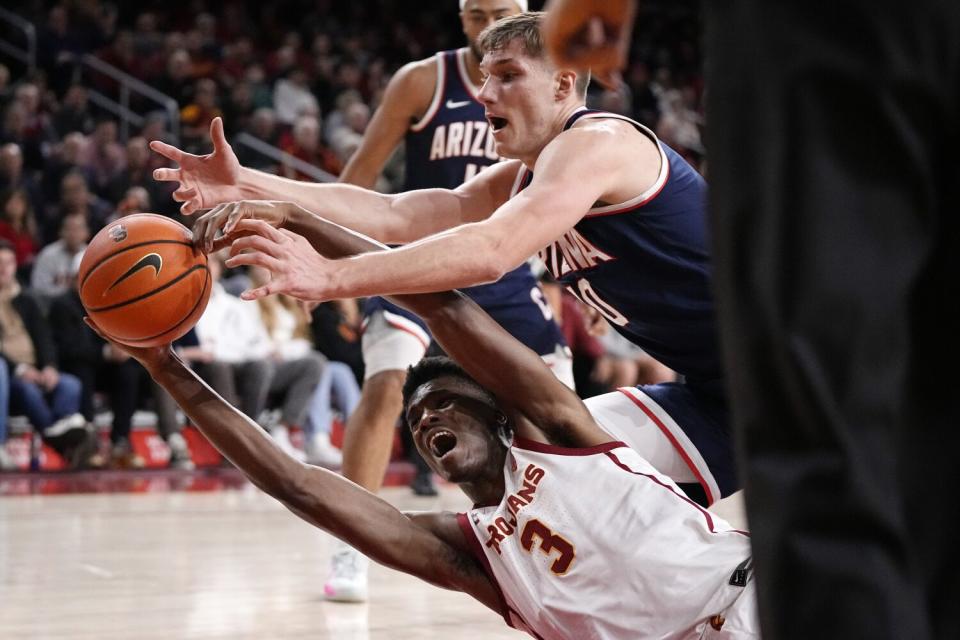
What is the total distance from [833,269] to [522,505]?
5.72ft

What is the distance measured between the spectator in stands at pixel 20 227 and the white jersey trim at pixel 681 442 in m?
7.31

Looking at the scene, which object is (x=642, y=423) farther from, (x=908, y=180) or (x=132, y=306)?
(x=908, y=180)

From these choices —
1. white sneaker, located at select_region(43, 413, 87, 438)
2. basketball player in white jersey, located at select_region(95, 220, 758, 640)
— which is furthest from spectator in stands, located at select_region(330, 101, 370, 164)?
basketball player in white jersey, located at select_region(95, 220, 758, 640)

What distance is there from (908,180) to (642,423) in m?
2.14

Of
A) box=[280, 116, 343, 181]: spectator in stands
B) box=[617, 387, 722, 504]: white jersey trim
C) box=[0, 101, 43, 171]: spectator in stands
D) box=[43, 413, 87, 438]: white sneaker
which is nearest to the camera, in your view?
box=[617, 387, 722, 504]: white jersey trim

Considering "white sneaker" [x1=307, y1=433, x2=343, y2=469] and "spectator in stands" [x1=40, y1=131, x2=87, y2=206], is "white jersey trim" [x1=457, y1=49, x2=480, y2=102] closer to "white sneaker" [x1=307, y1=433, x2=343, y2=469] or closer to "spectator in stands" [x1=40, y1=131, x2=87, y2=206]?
"white sneaker" [x1=307, y1=433, x2=343, y2=469]

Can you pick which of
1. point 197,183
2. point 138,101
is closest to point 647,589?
point 197,183

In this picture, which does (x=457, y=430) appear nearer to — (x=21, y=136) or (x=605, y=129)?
(x=605, y=129)

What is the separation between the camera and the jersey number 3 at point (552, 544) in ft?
8.26

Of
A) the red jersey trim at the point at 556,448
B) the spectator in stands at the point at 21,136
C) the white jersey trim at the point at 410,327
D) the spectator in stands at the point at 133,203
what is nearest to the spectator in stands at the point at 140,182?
the spectator in stands at the point at 133,203

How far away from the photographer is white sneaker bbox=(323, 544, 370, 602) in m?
3.90

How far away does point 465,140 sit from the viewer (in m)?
4.61

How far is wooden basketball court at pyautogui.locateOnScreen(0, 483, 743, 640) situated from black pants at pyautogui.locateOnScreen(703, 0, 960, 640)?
8.44ft

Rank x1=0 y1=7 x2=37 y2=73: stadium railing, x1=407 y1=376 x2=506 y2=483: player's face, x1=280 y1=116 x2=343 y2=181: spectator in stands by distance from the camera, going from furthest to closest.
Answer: x1=280 y1=116 x2=343 y2=181: spectator in stands, x1=0 y1=7 x2=37 y2=73: stadium railing, x1=407 y1=376 x2=506 y2=483: player's face
